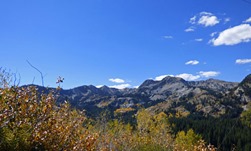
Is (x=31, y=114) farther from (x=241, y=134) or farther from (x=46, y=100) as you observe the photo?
(x=241, y=134)

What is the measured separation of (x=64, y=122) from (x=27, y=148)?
6.89 ft

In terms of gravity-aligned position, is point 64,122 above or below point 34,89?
below

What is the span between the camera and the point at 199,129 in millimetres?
139875

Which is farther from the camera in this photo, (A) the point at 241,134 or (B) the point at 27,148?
(A) the point at 241,134

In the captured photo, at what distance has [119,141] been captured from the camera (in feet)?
66.7

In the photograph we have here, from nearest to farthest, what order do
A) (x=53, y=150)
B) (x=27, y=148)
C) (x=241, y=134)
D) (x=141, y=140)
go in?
(x=27, y=148)
(x=53, y=150)
(x=141, y=140)
(x=241, y=134)

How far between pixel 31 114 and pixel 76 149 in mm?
1506

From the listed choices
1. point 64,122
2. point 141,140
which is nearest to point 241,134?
point 141,140

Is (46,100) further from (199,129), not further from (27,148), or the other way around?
(199,129)

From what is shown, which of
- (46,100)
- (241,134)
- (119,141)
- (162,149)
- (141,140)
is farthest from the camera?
(241,134)

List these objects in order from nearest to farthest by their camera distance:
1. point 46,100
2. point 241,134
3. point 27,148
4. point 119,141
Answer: point 27,148, point 46,100, point 119,141, point 241,134

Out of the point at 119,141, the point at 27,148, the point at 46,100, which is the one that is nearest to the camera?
the point at 27,148

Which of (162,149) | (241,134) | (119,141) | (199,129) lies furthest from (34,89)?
(199,129)

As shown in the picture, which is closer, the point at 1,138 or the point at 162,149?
the point at 1,138
